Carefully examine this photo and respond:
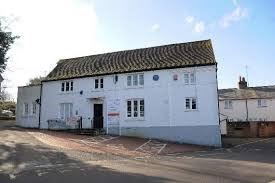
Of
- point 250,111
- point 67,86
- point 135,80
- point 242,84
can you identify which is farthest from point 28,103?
point 242,84

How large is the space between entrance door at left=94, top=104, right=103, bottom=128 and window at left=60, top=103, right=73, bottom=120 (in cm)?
285

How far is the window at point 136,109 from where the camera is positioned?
109ft

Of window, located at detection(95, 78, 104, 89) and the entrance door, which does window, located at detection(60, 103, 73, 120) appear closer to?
the entrance door

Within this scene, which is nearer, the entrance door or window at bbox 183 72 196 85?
window at bbox 183 72 196 85

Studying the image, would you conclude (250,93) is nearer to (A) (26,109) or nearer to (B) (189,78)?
(B) (189,78)

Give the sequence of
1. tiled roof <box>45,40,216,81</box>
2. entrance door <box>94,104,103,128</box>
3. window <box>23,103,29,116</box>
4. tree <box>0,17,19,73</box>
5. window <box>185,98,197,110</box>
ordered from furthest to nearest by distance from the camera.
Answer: window <box>23,103,29,116</box> → entrance door <box>94,104,103,128</box> → tiled roof <box>45,40,216,81</box> → window <box>185,98,197,110</box> → tree <box>0,17,19,73</box>

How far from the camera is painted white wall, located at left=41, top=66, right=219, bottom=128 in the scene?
31062 millimetres

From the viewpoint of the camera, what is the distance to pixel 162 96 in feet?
107

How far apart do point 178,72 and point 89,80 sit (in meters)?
9.35

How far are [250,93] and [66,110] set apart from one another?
3185cm

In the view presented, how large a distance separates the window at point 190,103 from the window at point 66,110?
1206cm

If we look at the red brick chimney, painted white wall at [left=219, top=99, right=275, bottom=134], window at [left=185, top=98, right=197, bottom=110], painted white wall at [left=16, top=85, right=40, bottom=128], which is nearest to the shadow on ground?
window at [left=185, top=98, right=197, bottom=110]

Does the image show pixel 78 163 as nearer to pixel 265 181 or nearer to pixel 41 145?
Result: pixel 41 145

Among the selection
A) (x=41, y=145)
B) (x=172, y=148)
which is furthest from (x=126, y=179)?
(x=172, y=148)
